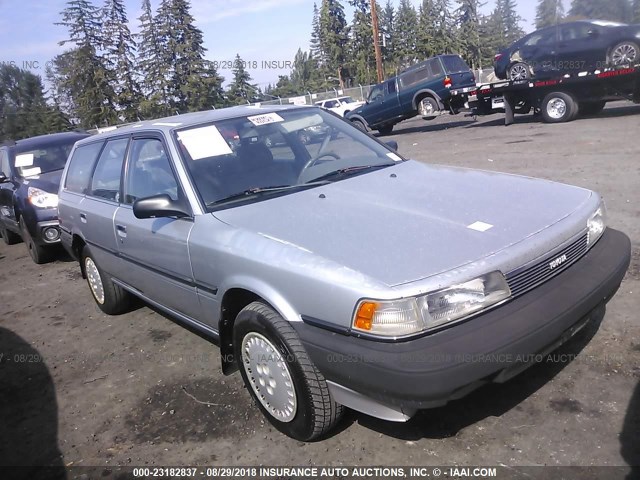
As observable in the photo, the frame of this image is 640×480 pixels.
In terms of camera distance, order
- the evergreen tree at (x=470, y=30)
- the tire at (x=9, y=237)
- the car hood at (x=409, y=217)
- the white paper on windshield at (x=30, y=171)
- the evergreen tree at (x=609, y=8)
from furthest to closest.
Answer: the evergreen tree at (x=470, y=30)
the evergreen tree at (x=609, y=8)
the tire at (x=9, y=237)
the white paper on windshield at (x=30, y=171)
the car hood at (x=409, y=217)

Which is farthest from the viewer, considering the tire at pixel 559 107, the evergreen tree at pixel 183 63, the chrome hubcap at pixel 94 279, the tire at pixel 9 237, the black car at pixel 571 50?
the evergreen tree at pixel 183 63

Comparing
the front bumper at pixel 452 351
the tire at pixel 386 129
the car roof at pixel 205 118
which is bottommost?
the tire at pixel 386 129

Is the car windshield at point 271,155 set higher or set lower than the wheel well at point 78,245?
higher

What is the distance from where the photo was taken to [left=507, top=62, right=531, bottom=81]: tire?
12914mm

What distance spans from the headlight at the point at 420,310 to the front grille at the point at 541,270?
0.61ft

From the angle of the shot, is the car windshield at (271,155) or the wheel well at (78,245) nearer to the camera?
the car windshield at (271,155)

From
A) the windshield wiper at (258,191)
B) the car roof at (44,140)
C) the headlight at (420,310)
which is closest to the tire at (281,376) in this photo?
the headlight at (420,310)

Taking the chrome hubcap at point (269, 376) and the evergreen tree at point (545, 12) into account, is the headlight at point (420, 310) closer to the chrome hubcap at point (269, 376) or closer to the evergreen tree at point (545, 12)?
the chrome hubcap at point (269, 376)

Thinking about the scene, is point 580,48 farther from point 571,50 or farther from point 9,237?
point 9,237

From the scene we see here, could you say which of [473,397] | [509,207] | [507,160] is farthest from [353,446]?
[507,160]

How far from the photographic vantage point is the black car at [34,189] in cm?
720

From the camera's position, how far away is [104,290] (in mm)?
4836

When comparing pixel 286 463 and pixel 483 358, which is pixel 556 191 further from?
pixel 286 463

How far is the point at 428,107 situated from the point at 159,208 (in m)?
15.2
